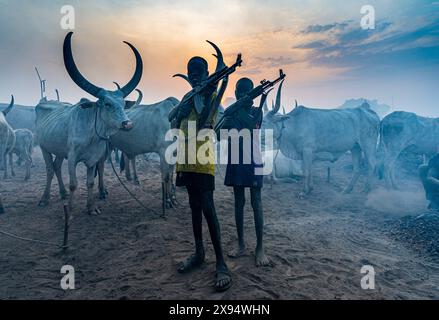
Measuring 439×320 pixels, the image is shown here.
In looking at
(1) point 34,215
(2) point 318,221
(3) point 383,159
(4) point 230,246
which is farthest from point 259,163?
(3) point 383,159

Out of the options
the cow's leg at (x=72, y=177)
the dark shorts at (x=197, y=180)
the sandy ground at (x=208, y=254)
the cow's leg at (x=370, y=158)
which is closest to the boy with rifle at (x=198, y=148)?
the dark shorts at (x=197, y=180)

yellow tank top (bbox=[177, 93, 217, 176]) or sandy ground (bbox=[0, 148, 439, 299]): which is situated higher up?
yellow tank top (bbox=[177, 93, 217, 176])

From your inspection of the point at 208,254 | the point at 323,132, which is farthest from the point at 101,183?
the point at 323,132

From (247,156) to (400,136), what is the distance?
29.3 feet

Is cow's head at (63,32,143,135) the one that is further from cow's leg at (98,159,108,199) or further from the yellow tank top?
the yellow tank top

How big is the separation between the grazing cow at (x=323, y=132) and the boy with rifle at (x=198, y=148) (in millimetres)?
6205

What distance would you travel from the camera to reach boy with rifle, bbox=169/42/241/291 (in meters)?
3.34

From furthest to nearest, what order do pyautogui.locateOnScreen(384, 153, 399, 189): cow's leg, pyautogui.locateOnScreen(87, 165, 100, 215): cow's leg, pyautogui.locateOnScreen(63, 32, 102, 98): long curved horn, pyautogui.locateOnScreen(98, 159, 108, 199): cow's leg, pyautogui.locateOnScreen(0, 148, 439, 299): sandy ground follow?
pyautogui.locateOnScreen(384, 153, 399, 189): cow's leg < pyautogui.locateOnScreen(98, 159, 108, 199): cow's leg < pyautogui.locateOnScreen(87, 165, 100, 215): cow's leg < pyautogui.locateOnScreen(63, 32, 102, 98): long curved horn < pyautogui.locateOnScreen(0, 148, 439, 299): sandy ground

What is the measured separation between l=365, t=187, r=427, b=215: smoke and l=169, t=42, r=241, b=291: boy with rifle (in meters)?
5.79

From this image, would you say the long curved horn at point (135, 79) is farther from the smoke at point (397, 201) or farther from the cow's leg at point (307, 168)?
the smoke at point (397, 201)

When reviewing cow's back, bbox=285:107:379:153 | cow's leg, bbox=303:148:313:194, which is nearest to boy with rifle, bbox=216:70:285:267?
cow's leg, bbox=303:148:313:194

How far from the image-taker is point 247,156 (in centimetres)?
388

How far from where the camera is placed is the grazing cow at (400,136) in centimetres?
1030
